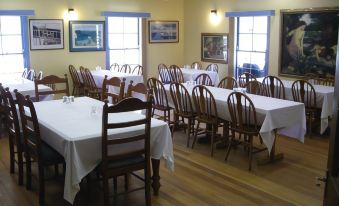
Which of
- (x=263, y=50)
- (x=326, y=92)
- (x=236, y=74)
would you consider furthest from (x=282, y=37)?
(x=326, y=92)

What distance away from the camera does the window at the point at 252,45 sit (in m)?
7.85

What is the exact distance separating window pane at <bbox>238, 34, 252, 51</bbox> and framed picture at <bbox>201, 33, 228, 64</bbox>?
0.36 meters

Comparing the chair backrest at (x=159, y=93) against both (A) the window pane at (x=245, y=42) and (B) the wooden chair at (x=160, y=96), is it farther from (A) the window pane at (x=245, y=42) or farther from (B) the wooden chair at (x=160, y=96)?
(A) the window pane at (x=245, y=42)

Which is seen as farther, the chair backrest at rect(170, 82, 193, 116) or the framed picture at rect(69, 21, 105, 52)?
the framed picture at rect(69, 21, 105, 52)

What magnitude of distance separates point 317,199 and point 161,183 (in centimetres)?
154

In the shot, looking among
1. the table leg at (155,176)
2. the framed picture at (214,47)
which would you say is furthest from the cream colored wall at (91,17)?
the table leg at (155,176)

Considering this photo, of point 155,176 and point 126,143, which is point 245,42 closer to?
point 155,176

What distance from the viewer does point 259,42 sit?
7.98m

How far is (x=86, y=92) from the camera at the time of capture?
24.8ft

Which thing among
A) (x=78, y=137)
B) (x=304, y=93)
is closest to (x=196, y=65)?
(x=304, y=93)

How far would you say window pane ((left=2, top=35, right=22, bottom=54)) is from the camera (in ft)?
24.3

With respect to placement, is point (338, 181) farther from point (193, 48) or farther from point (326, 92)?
point (193, 48)

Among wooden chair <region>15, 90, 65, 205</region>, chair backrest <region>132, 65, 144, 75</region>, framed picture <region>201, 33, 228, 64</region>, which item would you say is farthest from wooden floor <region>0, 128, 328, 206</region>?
framed picture <region>201, 33, 228, 64</region>

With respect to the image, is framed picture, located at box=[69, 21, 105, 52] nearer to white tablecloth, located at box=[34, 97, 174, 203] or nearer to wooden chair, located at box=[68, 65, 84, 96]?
wooden chair, located at box=[68, 65, 84, 96]
